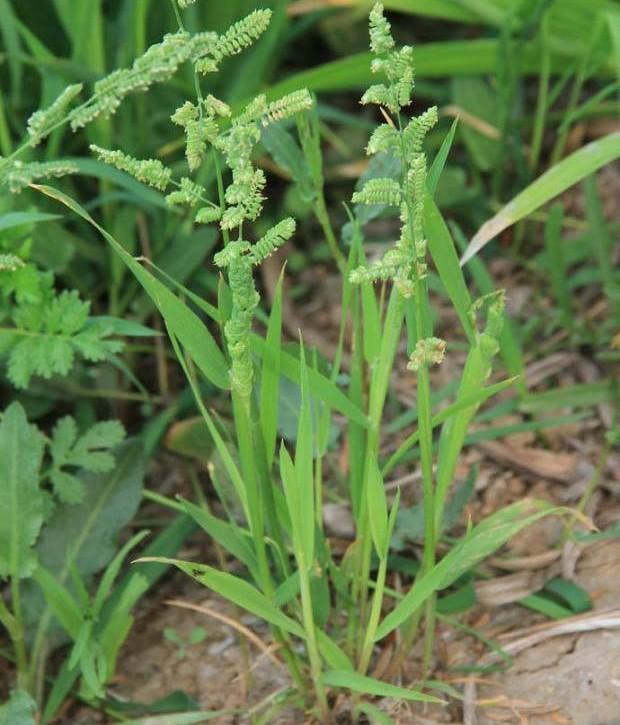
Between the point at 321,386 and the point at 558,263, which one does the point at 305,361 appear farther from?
the point at 558,263

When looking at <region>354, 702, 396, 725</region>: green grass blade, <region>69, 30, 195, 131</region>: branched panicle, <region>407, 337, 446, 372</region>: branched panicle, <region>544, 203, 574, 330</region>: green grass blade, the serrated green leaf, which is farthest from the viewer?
<region>544, 203, 574, 330</region>: green grass blade

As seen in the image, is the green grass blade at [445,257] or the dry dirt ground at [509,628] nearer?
the green grass blade at [445,257]

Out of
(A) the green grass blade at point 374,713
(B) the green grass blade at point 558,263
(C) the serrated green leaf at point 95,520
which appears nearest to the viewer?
(A) the green grass blade at point 374,713

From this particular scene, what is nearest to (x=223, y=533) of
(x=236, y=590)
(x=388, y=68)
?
(x=236, y=590)

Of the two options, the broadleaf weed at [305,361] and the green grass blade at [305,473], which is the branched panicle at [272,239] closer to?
the broadleaf weed at [305,361]

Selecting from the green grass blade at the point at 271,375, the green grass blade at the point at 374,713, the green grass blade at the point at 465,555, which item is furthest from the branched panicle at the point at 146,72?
the green grass blade at the point at 374,713

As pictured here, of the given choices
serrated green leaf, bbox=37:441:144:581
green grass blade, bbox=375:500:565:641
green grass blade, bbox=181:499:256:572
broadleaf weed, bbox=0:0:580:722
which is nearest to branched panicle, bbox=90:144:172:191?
broadleaf weed, bbox=0:0:580:722

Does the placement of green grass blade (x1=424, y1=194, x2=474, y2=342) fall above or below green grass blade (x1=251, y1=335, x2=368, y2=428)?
above

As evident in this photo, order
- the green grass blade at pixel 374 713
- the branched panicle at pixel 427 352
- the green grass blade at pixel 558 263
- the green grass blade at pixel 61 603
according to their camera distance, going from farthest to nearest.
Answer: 1. the green grass blade at pixel 558 263
2. the green grass blade at pixel 61 603
3. the green grass blade at pixel 374 713
4. the branched panicle at pixel 427 352

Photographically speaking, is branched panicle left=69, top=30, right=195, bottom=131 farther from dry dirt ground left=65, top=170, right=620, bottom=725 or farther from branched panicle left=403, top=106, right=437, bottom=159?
dry dirt ground left=65, top=170, right=620, bottom=725

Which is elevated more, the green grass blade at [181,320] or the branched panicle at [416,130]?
the branched panicle at [416,130]

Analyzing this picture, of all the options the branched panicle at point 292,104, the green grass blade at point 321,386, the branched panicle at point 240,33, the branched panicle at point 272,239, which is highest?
the branched panicle at point 240,33
